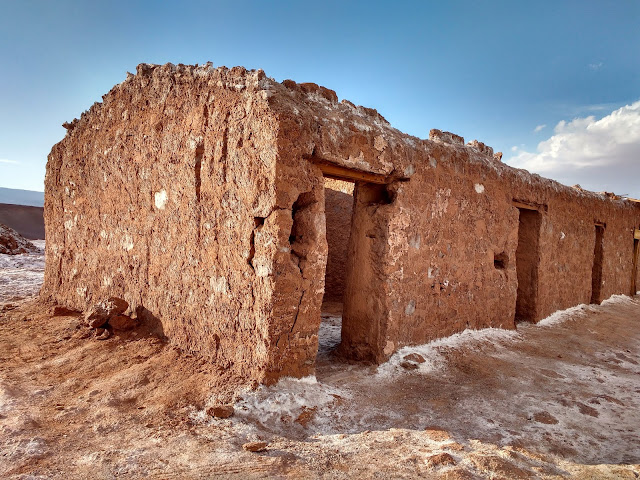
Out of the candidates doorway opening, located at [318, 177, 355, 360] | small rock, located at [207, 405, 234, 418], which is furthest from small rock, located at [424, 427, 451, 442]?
doorway opening, located at [318, 177, 355, 360]

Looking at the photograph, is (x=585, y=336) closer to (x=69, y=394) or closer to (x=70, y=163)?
(x=69, y=394)

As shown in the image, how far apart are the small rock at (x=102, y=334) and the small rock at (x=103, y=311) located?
6cm

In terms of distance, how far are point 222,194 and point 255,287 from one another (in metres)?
0.86

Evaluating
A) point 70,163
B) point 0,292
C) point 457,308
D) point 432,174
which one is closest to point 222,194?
point 432,174

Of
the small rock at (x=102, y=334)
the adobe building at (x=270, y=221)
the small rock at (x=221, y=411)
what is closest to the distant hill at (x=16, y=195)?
the adobe building at (x=270, y=221)

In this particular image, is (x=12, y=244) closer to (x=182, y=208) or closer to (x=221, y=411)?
(x=182, y=208)

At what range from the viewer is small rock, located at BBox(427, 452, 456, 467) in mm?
2461

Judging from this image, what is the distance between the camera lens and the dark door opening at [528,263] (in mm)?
6516

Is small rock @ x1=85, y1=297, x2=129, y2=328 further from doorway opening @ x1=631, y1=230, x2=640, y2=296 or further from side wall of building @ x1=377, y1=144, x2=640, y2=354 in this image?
doorway opening @ x1=631, y1=230, x2=640, y2=296

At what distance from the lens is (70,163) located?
228 inches

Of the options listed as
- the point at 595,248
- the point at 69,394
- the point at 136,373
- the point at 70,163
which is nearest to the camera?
the point at 69,394

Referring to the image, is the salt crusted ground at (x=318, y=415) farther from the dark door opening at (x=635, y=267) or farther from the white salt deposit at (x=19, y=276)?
the dark door opening at (x=635, y=267)

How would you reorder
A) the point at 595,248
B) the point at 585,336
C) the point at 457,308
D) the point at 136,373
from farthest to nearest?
1. the point at 595,248
2. the point at 585,336
3. the point at 457,308
4. the point at 136,373

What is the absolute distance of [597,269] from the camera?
8.70m
